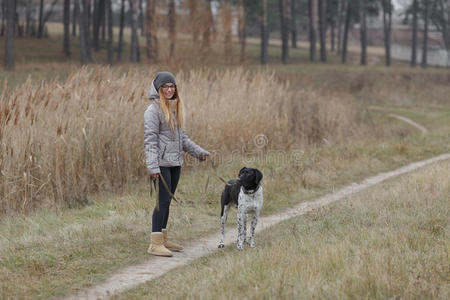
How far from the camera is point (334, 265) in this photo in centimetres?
581

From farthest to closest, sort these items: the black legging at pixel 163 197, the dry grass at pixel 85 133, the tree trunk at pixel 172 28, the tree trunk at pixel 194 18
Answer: the tree trunk at pixel 194 18 → the tree trunk at pixel 172 28 → the dry grass at pixel 85 133 → the black legging at pixel 163 197

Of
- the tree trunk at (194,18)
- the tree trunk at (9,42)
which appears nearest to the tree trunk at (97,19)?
the tree trunk at (9,42)

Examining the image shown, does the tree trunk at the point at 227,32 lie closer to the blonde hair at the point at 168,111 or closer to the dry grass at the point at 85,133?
Result: the dry grass at the point at 85,133

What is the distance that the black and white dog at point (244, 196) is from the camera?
6566 millimetres

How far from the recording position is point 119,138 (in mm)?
10875

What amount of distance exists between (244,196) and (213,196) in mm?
3487

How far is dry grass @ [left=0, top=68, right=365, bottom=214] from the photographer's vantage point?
31.8ft

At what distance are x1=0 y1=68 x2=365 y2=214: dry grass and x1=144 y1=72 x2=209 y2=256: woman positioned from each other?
3139 millimetres

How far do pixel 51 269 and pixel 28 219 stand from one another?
2.34m

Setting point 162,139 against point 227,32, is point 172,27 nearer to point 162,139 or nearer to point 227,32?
point 227,32

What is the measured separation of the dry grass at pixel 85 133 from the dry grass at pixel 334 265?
377 centimetres

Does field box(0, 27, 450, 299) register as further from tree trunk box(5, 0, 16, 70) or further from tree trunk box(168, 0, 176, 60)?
tree trunk box(5, 0, 16, 70)

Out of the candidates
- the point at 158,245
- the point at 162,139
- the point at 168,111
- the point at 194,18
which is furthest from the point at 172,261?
the point at 194,18

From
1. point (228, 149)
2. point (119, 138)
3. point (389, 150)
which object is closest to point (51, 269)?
point (119, 138)
